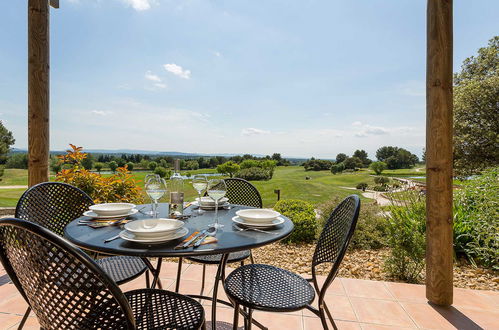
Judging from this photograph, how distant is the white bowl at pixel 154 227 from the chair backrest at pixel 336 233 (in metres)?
0.74

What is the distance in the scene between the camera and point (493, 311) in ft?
6.55

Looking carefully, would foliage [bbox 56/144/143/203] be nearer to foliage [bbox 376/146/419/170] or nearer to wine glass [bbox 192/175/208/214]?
wine glass [bbox 192/175/208/214]

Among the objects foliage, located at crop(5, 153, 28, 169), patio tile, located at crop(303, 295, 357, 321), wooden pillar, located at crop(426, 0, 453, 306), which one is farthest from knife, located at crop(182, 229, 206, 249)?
foliage, located at crop(5, 153, 28, 169)

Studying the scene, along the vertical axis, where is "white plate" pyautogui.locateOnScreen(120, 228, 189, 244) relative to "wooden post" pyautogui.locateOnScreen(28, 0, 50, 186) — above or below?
below

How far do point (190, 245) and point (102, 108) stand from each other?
6.24 meters

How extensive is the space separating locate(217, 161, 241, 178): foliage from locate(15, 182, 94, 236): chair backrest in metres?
6.47

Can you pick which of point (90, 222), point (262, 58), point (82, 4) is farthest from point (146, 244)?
point (262, 58)

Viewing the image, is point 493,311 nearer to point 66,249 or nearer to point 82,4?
point 66,249

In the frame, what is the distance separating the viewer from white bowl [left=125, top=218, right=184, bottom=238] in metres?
1.09

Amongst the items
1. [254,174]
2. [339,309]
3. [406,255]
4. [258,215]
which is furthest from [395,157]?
[258,215]

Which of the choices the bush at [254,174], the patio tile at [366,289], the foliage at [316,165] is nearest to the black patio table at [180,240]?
the patio tile at [366,289]

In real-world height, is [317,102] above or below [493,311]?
above

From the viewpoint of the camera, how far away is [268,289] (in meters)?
1.40

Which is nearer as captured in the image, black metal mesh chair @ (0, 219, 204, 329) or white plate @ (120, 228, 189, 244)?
black metal mesh chair @ (0, 219, 204, 329)
